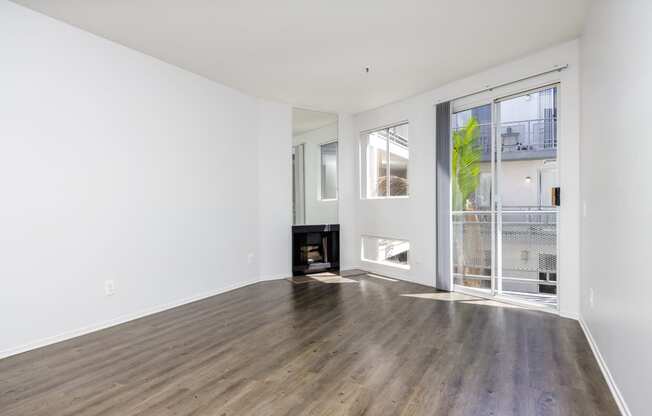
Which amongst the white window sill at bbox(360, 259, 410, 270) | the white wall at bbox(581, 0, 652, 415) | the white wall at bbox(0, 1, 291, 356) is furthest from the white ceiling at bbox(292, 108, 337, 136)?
the white wall at bbox(581, 0, 652, 415)

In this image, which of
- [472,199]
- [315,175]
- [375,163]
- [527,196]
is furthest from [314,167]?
[527,196]

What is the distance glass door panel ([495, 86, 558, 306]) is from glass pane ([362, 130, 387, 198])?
2.00m

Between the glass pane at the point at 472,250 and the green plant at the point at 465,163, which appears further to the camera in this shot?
the green plant at the point at 465,163

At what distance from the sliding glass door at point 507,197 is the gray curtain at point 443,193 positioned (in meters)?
0.10

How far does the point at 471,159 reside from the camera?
15.0ft

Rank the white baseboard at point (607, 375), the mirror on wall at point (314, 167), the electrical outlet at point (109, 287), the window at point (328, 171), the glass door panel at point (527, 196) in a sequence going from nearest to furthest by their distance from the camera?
the white baseboard at point (607, 375)
the electrical outlet at point (109, 287)
the glass door panel at point (527, 196)
the mirror on wall at point (314, 167)
the window at point (328, 171)

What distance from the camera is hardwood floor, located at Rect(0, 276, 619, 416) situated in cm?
206

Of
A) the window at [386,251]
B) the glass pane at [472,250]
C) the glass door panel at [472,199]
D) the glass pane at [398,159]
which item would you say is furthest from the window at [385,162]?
the glass pane at [472,250]

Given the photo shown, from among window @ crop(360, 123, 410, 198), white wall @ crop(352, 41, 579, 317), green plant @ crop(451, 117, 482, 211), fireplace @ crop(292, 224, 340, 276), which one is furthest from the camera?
fireplace @ crop(292, 224, 340, 276)

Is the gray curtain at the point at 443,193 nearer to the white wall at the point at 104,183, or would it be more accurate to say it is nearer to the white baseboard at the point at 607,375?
the white baseboard at the point at 607,375

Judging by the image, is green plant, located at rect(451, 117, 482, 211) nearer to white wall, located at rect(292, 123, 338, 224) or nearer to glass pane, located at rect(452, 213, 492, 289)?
glass pane, located at rect(452, 213, 492, 289)

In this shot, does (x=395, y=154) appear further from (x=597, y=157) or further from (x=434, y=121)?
(x=597, y=157)

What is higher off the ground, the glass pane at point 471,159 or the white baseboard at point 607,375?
the glass pane at point 471,159

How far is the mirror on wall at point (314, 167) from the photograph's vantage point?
5891 millimetres
